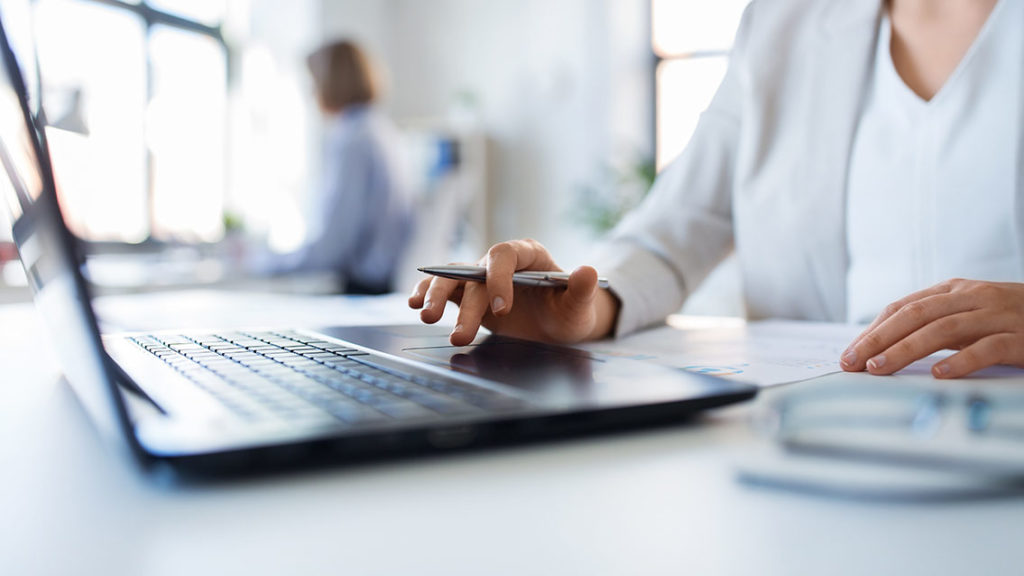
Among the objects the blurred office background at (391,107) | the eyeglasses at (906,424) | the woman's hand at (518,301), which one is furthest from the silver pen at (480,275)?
the blurred office background at (391,107)

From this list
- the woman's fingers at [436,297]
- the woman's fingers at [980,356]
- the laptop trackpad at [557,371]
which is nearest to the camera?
the laptop trackpad at [557,371]

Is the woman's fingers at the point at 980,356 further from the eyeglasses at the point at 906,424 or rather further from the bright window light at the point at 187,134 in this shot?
the bright window light at the point at 187,134

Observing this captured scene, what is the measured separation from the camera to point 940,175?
2.55 feet

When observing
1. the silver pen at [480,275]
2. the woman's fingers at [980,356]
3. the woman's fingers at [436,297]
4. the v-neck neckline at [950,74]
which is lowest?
the woman's fingers at [980,356]

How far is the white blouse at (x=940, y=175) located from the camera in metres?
0.74

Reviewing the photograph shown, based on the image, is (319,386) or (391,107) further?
(391,107)

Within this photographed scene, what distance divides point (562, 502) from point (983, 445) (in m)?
0.16

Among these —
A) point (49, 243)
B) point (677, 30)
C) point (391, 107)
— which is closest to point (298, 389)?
point (49, 243)

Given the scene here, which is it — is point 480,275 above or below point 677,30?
below

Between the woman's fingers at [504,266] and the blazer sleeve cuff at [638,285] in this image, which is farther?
the blazer sleeve cuff at [638,285]

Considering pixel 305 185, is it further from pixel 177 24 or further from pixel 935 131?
pixel 935 131

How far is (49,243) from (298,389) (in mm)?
117

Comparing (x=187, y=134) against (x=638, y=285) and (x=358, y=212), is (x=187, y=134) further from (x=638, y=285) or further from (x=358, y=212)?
(x=638, y=285)

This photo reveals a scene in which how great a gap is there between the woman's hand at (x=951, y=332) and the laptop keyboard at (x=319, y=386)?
0.27 m
